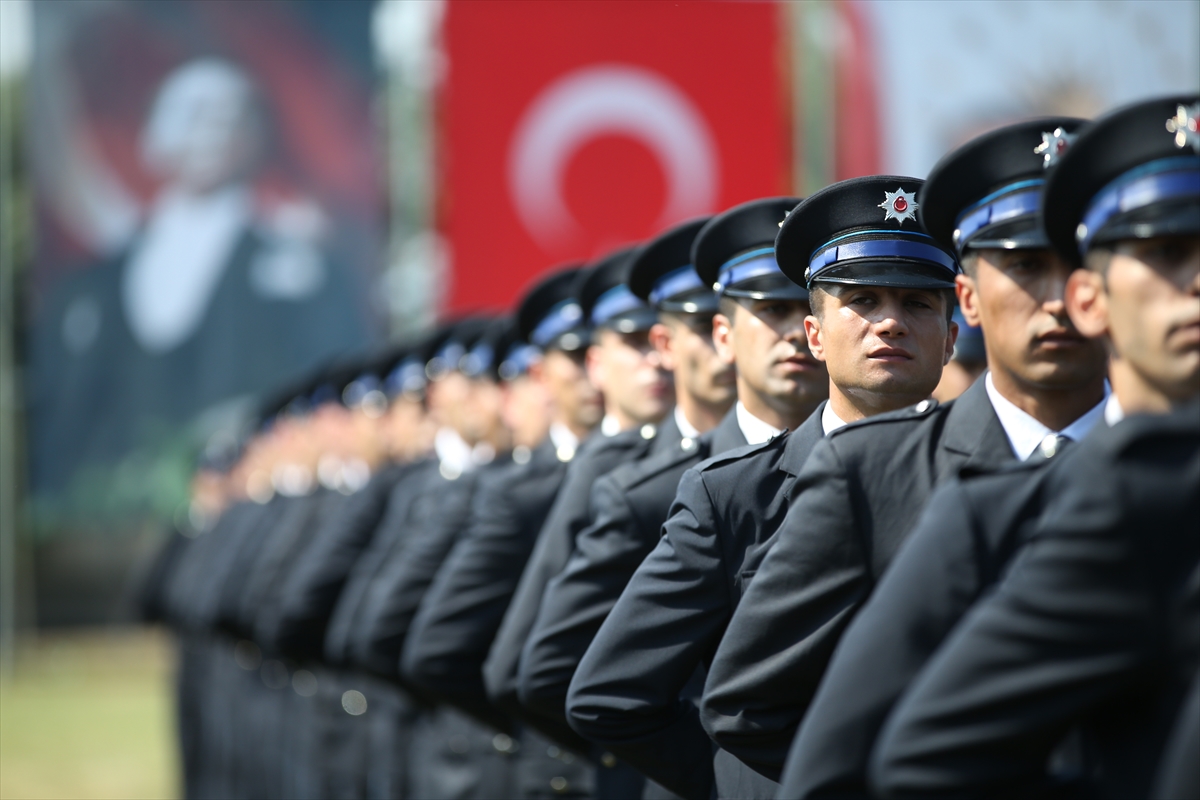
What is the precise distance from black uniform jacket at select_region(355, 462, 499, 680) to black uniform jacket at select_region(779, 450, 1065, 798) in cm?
348

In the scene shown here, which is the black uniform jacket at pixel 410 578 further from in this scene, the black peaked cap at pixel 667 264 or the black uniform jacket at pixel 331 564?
the black peaked cap at pixel 667 264

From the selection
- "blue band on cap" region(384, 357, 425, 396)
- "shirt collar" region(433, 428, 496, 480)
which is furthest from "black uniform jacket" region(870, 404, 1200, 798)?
"blue band on cap" region(384, 357, 425, 396)

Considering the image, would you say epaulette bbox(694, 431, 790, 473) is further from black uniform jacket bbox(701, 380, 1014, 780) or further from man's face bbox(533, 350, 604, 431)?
man's face bbox(533, 350, 604, 431)

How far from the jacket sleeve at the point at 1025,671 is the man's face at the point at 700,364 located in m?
2.13

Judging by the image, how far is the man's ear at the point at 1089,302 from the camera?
2.35m

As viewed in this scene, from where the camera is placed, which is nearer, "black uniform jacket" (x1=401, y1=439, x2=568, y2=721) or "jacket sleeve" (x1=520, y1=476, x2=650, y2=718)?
"jacket sleeve" (x1=520, y1=476, x2=650, y2=718)

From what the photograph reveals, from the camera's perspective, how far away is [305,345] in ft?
60.3

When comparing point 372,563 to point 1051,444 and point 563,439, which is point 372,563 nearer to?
point 563,439

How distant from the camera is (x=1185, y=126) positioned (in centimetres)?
229

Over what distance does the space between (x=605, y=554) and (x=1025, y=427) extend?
1.36 meters

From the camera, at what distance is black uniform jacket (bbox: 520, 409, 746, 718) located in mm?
3898

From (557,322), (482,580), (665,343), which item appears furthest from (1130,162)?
(557,322)

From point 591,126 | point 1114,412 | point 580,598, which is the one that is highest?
point 591,126

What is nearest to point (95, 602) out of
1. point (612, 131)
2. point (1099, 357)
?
point (612, 131)
